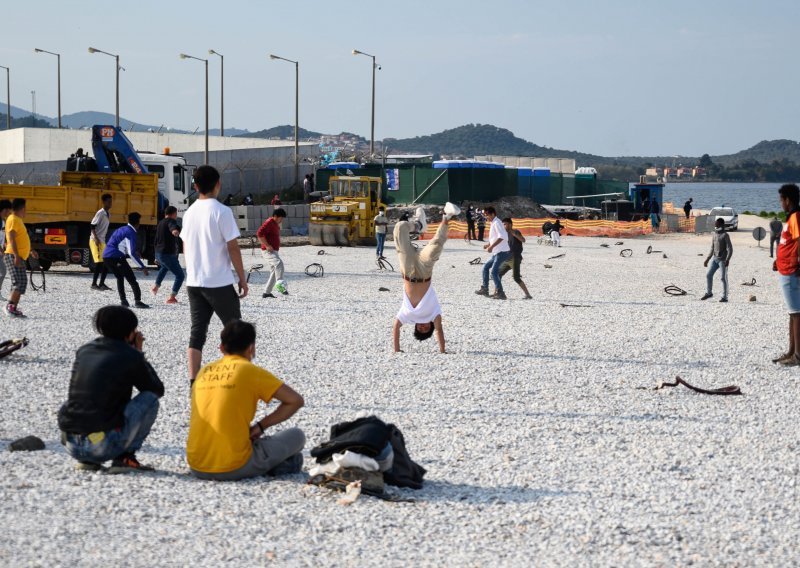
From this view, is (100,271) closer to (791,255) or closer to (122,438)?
(791,255)

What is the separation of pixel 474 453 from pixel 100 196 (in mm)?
16239

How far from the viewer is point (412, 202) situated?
5250cm

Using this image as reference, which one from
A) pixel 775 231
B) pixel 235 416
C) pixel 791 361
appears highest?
pixel 775 231

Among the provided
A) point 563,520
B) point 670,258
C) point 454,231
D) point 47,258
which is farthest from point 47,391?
point 454,231

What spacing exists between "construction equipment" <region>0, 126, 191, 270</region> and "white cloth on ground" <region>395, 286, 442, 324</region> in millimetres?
8395

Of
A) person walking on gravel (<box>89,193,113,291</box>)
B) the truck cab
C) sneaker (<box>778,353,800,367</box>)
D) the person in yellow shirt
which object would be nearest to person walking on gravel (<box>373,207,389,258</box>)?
the truck cab

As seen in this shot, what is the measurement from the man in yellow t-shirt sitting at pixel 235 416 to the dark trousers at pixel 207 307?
69.6 inches

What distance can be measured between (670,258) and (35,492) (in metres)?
29.3

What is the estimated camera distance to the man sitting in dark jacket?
618 centimetres

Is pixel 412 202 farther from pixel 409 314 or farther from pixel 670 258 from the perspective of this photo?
pixel 409 314

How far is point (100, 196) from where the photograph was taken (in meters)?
21.8

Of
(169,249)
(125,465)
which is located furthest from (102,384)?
(169,249)

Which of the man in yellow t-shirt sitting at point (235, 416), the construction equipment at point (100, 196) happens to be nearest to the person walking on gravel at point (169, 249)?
the construction equipment at point (100, 196)

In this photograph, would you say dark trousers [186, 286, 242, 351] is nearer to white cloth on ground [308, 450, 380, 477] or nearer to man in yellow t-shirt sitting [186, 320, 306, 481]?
man in yellow t-shirt sitting [186, 320, 306, 481]
